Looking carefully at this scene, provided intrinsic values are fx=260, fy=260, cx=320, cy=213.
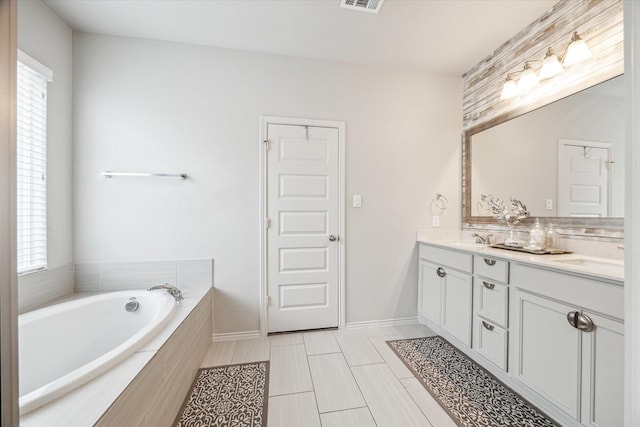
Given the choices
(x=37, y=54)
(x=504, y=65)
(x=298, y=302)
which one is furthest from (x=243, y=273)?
(x=504, y=65)

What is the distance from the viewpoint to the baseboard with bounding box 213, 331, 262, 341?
2.30 metres

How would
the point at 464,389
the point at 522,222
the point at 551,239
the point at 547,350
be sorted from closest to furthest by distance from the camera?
1. the point at 547,350
2. the point at 464,389
3. the point at 551,239
4. the point at 522,222

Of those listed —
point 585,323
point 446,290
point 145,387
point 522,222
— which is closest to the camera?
point 145,387

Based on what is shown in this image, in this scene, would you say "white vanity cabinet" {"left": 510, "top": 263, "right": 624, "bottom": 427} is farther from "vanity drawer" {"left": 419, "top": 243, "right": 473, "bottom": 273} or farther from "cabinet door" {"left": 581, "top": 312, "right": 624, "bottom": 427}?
"vanity drawer" {"left": 419, "top": 243, "right": 473, "bottom": 273}

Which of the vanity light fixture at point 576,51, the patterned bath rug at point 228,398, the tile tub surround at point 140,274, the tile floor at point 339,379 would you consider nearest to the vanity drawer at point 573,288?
the tile floor at point 339,379

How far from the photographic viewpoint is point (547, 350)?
1.42 metres

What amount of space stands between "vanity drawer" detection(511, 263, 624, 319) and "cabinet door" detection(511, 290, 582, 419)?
52 millimetres

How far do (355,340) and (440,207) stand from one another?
1.56 m

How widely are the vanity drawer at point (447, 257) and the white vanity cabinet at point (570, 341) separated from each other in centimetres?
37

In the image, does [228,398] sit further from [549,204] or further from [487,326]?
[549,204]

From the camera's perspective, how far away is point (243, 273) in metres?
2.34

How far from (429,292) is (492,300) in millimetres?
709

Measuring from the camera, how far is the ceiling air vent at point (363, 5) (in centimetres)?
179

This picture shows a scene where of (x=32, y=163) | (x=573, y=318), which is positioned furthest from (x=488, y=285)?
(x=32, y=163)
